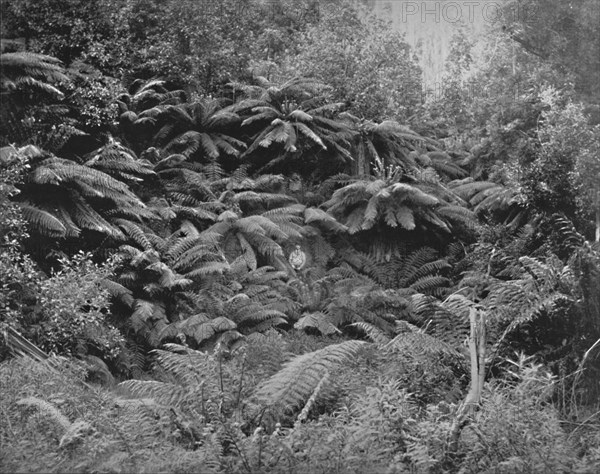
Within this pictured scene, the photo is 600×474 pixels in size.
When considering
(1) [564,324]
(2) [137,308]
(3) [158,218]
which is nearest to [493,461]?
(1) [564,324]

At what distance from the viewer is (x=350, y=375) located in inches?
194

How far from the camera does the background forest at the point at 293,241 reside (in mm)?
3779

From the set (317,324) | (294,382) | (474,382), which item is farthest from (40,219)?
(474,382)

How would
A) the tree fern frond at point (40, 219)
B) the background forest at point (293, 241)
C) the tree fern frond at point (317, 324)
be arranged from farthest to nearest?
1. the tree fern frond at point (317, 324)
2. the tree fern frond at point (40, 219)
3. the background forest at point (293, 241)

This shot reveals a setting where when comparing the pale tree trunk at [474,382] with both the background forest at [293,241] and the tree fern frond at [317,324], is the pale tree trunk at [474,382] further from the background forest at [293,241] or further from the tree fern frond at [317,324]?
the tree fern frond at [317,324]

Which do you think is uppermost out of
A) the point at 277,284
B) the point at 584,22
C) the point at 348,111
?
the point at 584,22

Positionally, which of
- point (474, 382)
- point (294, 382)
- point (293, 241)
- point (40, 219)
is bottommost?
point (293, 241)

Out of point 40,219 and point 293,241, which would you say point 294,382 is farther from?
point 293,241

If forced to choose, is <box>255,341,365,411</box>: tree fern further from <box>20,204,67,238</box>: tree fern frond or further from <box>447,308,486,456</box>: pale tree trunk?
<box>20,204,67,238</box>: tree fern frond

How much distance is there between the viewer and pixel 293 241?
976cm

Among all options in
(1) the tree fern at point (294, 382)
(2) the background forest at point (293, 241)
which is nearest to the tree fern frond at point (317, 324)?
(2) the background forest at point (293, 241)

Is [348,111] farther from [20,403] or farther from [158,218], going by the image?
[20,403]

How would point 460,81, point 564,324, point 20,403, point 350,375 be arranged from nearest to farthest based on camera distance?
point 20,403 → point 350,375 → point 564,324 → point 460,81

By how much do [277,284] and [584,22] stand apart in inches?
189
